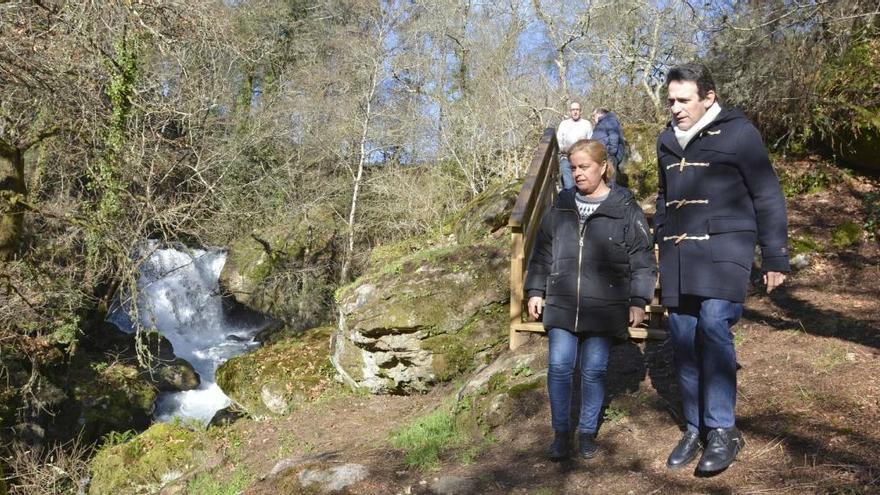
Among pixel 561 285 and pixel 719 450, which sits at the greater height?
pixel 561 285

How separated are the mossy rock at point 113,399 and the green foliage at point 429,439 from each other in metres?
9.20

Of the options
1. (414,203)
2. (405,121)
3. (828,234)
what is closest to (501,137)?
(414,203)

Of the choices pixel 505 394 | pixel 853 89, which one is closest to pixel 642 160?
pixel 853 89

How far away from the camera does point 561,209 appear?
3604 millimetres

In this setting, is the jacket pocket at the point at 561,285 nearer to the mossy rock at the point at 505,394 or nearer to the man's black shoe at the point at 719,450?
the man's black shoe at the point at 719,450

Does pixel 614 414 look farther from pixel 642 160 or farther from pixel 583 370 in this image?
pixel 642 160

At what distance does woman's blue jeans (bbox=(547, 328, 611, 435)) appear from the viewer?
11.6 ft

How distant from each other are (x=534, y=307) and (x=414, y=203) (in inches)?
545

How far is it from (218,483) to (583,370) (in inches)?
192

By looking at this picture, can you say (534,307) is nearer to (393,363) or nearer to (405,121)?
(393,363)

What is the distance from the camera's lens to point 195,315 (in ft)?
58.6

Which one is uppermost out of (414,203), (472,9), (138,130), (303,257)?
(472,9)

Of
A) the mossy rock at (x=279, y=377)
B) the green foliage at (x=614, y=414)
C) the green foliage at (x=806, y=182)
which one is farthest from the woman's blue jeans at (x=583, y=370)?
the mossy rock at (x=279, y=377)

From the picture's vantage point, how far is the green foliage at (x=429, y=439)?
451 centimetres
